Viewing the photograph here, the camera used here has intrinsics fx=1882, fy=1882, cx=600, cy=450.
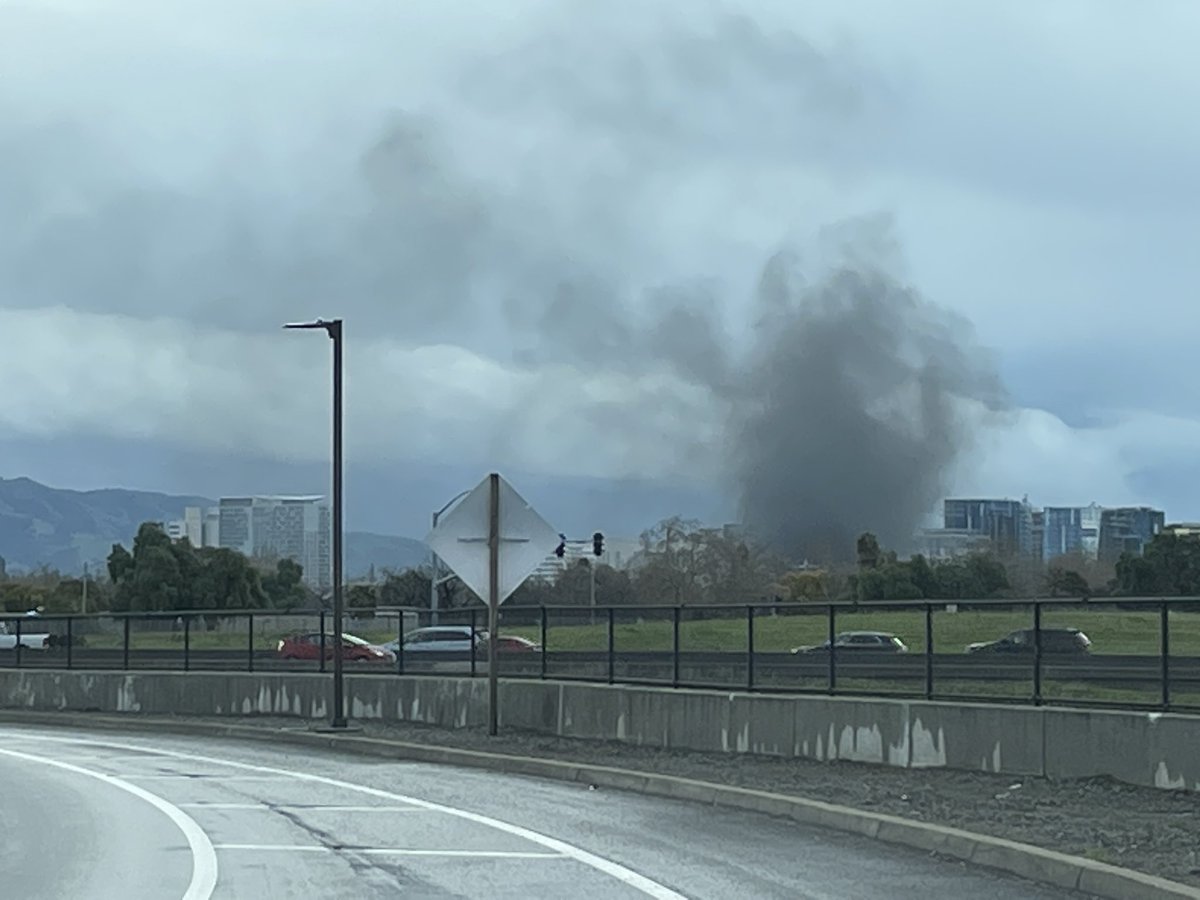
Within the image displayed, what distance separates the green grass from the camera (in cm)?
1845

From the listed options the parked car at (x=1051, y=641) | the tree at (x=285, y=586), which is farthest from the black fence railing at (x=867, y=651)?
the tree at (x=285, y=586)

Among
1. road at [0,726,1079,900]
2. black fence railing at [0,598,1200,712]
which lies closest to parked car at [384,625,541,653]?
black fence railing at [0,598,1200,712]

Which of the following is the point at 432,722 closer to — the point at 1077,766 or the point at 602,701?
the point at 602,701

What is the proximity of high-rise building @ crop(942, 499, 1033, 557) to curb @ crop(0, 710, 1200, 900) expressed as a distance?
100888 mm

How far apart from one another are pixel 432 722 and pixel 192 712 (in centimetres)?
699

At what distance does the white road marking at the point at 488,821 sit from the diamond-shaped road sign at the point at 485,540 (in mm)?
3686

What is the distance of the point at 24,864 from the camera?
1377 cm

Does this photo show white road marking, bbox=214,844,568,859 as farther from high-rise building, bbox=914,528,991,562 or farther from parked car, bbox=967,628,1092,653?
high-rise building, bbox=914,528,991,562

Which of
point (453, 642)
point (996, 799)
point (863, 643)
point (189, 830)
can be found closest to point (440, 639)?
point (453, 642)

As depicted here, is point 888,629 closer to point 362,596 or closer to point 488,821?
point 488,821

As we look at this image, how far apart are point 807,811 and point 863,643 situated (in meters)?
6.79

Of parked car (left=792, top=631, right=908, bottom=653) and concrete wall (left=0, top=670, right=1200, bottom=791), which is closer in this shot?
concrete wall (left=0, top=670, right=1200, bottom=791)

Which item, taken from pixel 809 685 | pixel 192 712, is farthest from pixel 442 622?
pixel 809 685

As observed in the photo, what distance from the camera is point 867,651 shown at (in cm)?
2153
